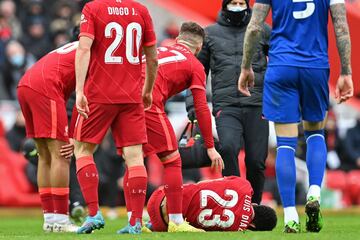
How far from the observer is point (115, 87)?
10.3 m

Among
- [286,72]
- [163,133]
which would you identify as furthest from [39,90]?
[286,72]

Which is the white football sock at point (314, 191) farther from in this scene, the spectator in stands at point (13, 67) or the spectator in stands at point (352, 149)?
the spectator in stands at point (13, 67)

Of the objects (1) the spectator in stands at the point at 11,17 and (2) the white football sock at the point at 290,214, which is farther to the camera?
(1) the spectator in stands at the point at 11,17

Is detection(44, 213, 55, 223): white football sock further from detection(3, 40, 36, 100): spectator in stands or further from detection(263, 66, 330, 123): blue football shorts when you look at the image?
detection(3, 40, 36, 100): spectator in stands

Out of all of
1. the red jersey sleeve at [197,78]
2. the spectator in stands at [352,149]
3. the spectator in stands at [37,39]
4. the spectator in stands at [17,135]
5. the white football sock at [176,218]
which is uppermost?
the red jersey sleeve at [197,78]

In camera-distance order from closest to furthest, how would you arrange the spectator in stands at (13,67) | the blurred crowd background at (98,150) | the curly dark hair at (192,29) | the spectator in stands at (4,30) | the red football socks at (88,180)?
the red football socks at (88,180) → the curly dark hair at (192,29) → the blurred crowd background at (98,150) → the spectator in stands at (13,67) → the spectator in stands at (4,30)

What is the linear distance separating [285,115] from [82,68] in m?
1.71

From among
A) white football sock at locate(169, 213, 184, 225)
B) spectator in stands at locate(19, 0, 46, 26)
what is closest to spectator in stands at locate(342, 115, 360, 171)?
spectator in stands at locate(19, 0, 46, 26)

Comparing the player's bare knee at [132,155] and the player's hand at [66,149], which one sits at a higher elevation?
the player's bare knee at [132,155]

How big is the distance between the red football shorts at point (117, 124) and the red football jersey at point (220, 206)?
0.95 metres

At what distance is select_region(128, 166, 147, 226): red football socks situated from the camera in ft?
33.6

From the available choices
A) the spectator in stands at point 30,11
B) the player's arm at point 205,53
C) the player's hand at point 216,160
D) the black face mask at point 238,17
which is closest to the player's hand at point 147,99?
the player's hand at point 216,160

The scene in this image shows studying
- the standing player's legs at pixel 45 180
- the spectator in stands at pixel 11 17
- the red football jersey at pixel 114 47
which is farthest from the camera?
the spectator in stands at pixel 11 17

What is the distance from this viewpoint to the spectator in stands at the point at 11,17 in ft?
73.5
